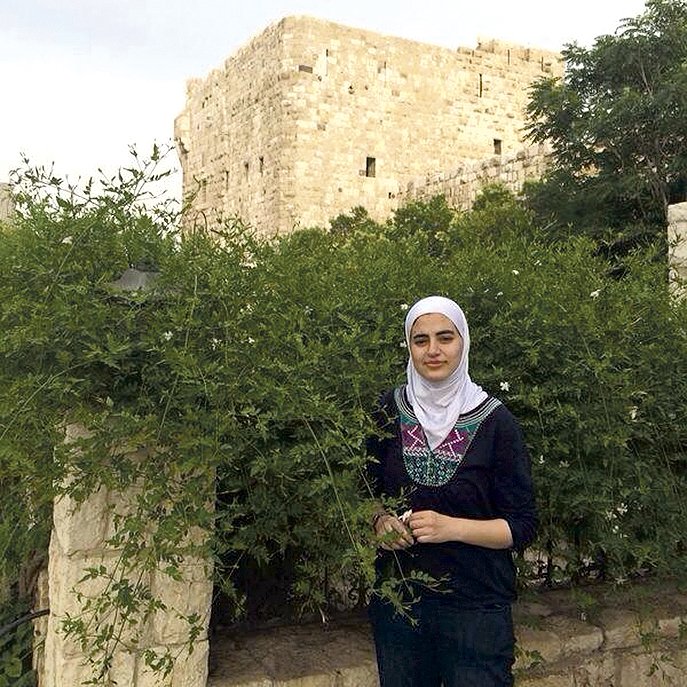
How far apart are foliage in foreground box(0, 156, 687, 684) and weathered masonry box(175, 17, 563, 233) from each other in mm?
14227

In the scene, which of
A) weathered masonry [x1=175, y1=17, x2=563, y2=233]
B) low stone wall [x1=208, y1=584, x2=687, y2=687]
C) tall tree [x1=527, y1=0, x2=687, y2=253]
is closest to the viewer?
low stone wall [x1=208, y1=584, x2=687, y2=687]

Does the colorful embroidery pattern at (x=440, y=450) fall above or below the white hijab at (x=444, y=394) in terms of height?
below

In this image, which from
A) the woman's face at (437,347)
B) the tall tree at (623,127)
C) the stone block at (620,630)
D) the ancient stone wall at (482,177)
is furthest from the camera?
the ancient stone wall at (482,177)

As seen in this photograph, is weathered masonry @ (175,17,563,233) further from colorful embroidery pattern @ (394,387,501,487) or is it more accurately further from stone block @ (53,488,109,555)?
stone block @ (53,488,109,555)

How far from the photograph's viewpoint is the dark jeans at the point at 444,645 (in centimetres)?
203

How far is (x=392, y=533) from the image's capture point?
1.96 metres

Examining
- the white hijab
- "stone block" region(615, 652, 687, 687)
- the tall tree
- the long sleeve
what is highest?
the tall tree

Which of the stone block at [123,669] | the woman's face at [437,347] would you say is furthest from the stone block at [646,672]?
the stone block at [123,669]

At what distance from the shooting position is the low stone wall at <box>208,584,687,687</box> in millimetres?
2430

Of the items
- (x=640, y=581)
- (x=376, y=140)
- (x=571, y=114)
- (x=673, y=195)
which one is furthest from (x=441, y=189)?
(x=640, y=581)

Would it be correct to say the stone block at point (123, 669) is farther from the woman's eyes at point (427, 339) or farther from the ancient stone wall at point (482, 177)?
the ancient stone wall at point (482, 177)

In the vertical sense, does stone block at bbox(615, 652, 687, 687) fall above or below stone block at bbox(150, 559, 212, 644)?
below

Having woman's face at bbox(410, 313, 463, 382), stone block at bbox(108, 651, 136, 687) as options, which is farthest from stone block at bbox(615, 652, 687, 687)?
stone block at bbox(108, 651, 136, 687)

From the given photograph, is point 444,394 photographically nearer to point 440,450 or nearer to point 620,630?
point 440,450
